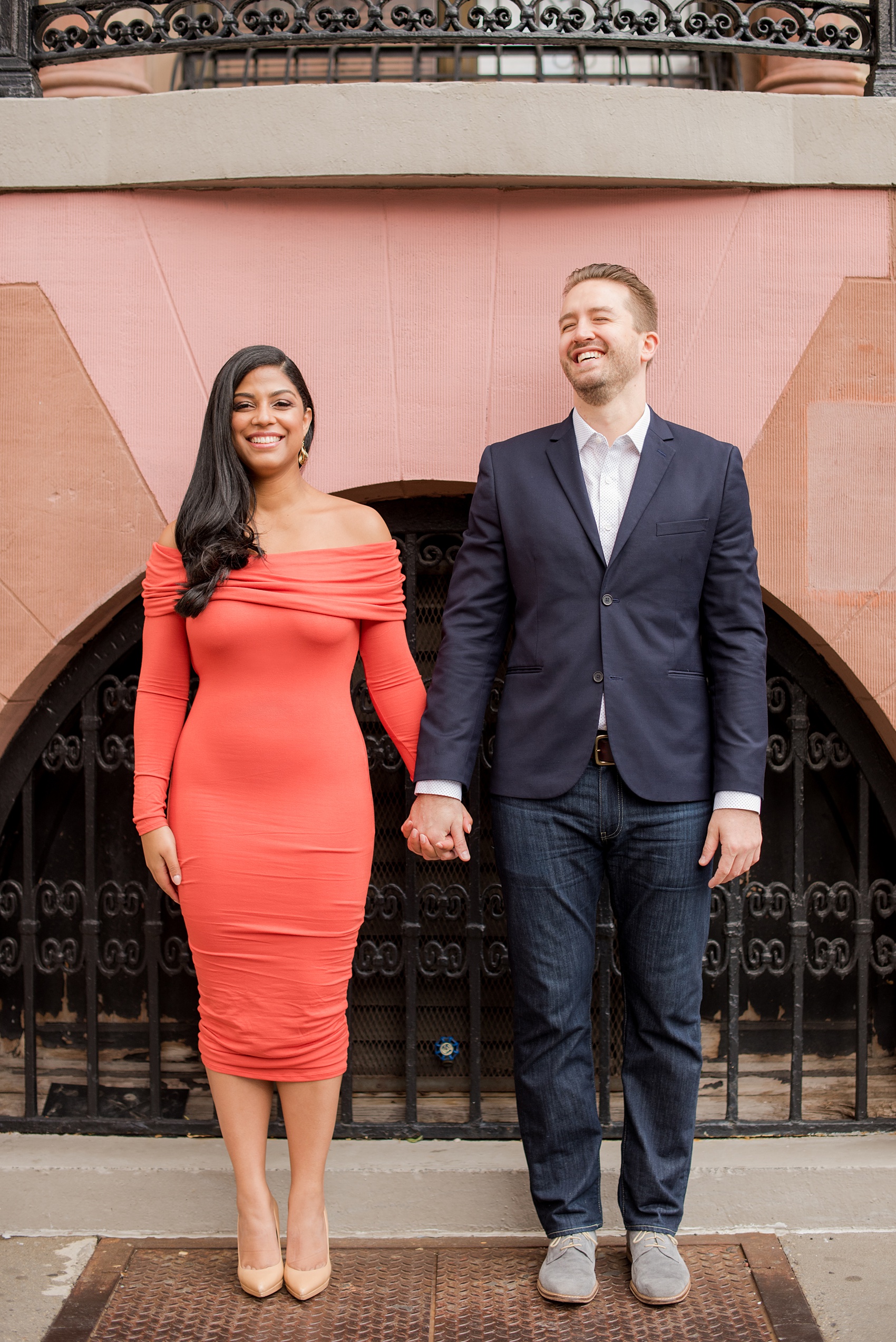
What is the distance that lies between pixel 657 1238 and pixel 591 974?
2.24ft

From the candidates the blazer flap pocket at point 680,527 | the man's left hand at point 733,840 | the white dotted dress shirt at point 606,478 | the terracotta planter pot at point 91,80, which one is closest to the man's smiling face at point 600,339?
the white dotted dress shirt at point 606,478

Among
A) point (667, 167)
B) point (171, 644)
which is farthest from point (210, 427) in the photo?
point (667, 167)

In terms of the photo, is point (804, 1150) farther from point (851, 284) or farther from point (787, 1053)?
point (851, 284)

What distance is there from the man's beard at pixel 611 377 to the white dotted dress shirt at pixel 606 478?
0.09 m

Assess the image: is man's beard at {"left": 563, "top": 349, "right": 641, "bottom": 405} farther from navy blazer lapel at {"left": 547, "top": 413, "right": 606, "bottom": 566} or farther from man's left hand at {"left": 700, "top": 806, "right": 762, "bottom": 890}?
man's left hand at {"left": 700, "top": 806, "right": 762, "bottom": 890}

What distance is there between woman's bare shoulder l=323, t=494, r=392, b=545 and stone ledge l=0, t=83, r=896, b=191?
1167mm

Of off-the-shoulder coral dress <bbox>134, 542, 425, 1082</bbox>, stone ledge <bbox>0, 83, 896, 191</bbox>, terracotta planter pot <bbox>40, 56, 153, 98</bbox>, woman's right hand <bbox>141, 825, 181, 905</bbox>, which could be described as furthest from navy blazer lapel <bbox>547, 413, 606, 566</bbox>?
terracotta planter pot <bbox>40, 56, 153, 98</bbox>

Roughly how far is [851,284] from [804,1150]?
276 cm

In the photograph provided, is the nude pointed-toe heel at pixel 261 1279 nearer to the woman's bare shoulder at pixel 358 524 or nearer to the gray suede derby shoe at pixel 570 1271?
the gray suede derby shoe at pixel 570 1271

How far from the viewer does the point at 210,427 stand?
9.01ft

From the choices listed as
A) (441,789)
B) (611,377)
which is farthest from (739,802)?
(611,377)

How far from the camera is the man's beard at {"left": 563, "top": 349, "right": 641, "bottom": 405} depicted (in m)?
2.69

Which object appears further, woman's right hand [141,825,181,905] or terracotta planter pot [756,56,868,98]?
terracotta planter pot [756,56,868,98]

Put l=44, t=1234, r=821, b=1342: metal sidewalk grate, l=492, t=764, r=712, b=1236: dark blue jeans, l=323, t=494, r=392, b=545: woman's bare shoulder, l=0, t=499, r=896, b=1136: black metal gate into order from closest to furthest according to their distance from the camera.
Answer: l=44, t=1234, r=821, b=1342: metal sidewalk grate
l=492, t=764, r=712, b=1236: dark blue jeans
l=323, t=494, r=392, b=545: woman's bare shoulder
l=0, t=499, r=896, b=1136: black metal gate
